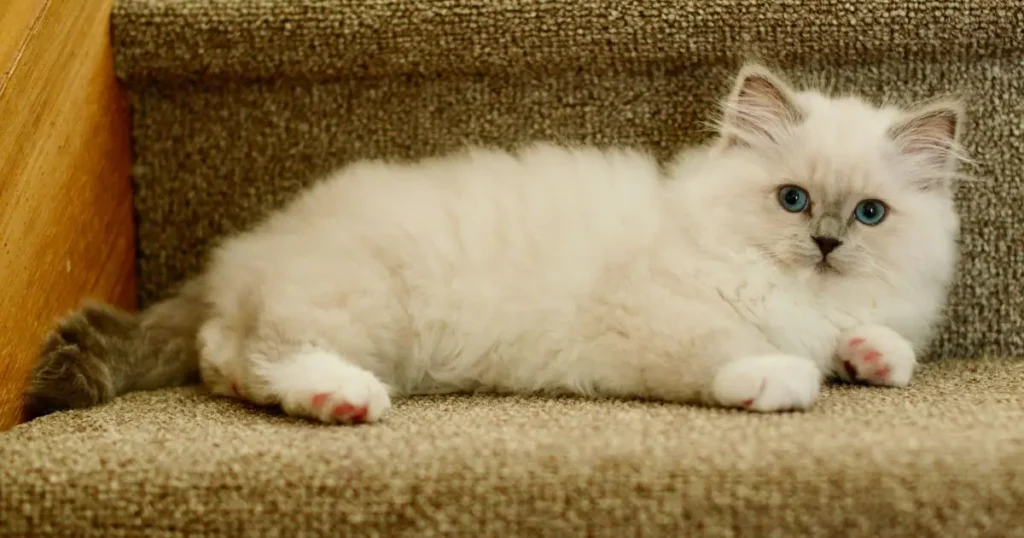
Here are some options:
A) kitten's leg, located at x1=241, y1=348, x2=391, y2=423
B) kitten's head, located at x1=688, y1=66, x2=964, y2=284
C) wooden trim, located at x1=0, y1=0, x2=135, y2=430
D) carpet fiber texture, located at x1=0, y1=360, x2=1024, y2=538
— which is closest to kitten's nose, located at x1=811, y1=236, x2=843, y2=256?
kitten's head, located at x1=688, y1=66, x2=964, y2=284

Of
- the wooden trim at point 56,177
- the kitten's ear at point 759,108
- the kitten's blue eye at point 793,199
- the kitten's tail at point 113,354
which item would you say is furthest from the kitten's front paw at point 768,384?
the wooden trim at point 56,177

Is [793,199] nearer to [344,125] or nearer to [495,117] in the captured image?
[495,117]

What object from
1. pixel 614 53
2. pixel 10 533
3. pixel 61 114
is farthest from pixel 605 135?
pixel 10 533

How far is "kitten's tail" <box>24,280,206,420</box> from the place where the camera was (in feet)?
4.59

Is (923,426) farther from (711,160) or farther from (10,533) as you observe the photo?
(10,533)

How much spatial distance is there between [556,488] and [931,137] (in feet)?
3.17

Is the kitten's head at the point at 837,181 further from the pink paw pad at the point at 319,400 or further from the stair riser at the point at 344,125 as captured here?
the pink paw pad at the point at 319,400

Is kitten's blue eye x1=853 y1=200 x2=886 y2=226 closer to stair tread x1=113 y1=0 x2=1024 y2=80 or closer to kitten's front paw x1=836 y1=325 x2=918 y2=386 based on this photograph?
→ kitten's front paw x1=836 y1=325 x2=918 y2=386

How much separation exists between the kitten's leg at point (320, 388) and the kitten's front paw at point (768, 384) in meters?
0.49

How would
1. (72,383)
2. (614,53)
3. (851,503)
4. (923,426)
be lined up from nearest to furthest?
1. (851,503)
2. (923,426)
3. (72,383)
4. (614,53)

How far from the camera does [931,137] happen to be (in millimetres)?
1529

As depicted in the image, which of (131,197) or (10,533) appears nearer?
(10,533)

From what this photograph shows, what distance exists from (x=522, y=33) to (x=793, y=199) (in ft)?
1.95

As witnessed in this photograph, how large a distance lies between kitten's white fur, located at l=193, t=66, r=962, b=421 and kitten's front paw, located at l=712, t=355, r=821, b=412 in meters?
0.04
